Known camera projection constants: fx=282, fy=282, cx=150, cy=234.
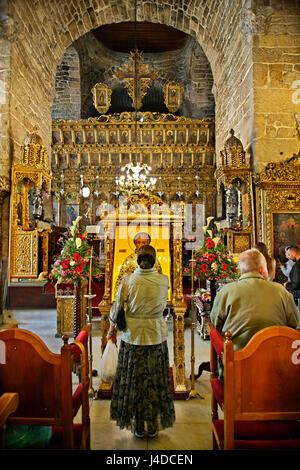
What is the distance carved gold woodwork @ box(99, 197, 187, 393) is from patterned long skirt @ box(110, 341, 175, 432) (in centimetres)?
81

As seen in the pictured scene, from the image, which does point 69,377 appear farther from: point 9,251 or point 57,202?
point 57,202

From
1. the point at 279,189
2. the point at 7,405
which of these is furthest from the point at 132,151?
the point at 7,405

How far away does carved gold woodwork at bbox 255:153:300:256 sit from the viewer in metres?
5.49

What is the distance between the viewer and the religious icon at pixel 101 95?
388 inches

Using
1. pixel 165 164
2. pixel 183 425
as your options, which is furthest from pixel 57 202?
pixel 183 425

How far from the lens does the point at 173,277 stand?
3250 millimetres

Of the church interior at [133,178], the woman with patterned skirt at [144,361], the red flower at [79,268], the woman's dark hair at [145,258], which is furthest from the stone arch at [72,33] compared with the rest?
the woman with patterned skirt at [144,361]

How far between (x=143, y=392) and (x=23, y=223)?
16.3 ft

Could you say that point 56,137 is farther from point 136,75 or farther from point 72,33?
point 136,75

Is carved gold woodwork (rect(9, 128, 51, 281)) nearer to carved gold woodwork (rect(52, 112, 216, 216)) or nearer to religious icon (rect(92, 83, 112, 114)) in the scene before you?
religious icon (rect(92, 83, 112, 114))

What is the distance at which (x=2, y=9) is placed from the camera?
5.73 meters

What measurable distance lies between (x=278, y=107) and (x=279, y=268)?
3270mm

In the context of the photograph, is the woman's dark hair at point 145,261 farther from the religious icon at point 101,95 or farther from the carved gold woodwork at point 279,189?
the religious icon at point 101,95
